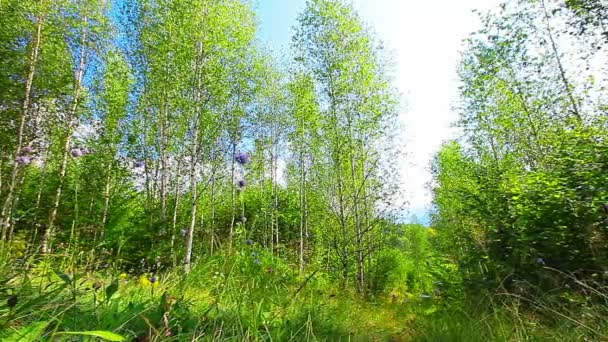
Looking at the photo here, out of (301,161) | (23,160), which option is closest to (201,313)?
(23,160)

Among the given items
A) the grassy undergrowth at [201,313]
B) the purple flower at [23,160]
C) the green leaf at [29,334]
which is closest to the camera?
the green leaf at [29,334]

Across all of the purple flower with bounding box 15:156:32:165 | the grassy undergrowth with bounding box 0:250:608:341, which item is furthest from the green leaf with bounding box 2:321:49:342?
the purple flower with bounding box 15:156:32:165

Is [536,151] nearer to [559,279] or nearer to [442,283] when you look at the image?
[442,283]

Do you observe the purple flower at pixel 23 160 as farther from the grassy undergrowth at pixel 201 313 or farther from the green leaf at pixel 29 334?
the green leaf at pixel 29 334

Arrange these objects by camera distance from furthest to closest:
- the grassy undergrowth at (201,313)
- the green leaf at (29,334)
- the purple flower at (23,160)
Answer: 1. the purple flower at (23,160)
2. the grassy undergrowth at (201,313)
3. the green leaf at (29,334)

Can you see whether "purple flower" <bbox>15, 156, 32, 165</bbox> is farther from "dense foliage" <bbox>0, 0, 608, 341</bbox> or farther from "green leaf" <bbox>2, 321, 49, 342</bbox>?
"green leaf" <bbox>2, 321, 49, 342</bbox>

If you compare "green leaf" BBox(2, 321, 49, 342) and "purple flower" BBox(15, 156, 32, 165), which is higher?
"purple flower" BBox(15, 156, 32, 165)

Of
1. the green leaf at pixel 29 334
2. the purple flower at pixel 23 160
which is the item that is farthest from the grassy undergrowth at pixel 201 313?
the purple flower at pixel 23 160

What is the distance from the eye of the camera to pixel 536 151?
10.2 meters

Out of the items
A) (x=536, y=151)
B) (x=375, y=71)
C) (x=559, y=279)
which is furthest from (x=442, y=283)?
(x=375, y=71)

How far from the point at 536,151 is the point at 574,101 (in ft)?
7.00

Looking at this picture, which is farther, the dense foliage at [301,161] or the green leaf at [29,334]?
the dense foliage at [301,161]


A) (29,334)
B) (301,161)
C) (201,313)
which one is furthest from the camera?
(301,161)

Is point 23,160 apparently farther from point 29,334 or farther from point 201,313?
point 29,334
